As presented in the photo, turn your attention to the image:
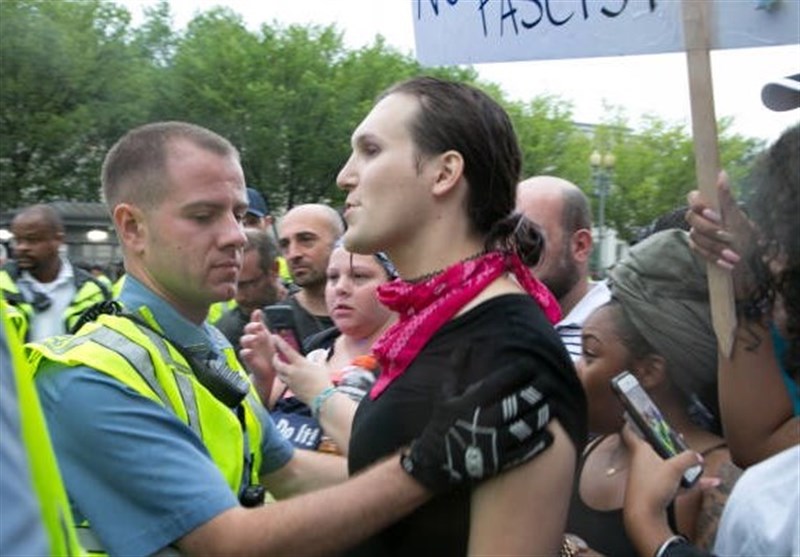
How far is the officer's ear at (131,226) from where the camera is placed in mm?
2438

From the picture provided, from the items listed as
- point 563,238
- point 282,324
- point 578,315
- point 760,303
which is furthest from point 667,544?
point 282,324

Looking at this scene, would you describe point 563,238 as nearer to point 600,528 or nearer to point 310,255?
point 310,255

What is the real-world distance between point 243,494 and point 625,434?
0.83 metres

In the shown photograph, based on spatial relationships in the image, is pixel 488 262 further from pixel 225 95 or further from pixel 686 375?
pixel 225 95

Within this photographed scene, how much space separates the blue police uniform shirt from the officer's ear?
45cm

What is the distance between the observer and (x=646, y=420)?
2180 mm

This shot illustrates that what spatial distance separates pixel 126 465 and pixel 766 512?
1141mm

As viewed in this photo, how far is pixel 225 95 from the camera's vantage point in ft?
112

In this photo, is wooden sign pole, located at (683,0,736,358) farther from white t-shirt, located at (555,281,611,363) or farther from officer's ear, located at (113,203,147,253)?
white t-shirt, located at (555,281,611,363)

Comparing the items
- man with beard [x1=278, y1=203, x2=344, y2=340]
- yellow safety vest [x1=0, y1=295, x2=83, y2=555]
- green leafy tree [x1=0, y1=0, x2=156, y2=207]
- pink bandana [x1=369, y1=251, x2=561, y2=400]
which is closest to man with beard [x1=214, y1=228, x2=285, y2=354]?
man with beard [x1=278, y1=203, x2=344, y2=340]

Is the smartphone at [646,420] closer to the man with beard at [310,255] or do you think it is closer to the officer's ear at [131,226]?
the officer's ear at [131,226]

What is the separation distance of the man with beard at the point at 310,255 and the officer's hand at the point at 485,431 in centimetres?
309

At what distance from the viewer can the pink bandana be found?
196cm

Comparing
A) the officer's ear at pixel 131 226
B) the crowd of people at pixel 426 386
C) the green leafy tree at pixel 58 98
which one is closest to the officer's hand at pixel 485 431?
the crowd of people at pixel 426 386
